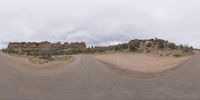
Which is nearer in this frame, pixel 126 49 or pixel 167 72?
pixel 167 72

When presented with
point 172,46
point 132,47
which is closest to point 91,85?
point 132,47

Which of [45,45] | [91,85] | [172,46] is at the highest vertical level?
[45,45]

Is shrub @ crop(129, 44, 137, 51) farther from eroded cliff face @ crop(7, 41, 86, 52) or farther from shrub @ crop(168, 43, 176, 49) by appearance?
eroded cliff face @ crop(7, 41, 86, 52)

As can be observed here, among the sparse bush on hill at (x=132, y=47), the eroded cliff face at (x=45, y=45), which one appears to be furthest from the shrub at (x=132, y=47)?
the eroded cliff face at (x=45, y=45)

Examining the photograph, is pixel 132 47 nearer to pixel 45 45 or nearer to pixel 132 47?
pixel 132 47

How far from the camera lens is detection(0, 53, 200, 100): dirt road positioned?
18.6m

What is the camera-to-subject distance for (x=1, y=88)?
65.2ft

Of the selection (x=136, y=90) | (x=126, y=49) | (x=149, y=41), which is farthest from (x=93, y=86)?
(x=149, y=41)

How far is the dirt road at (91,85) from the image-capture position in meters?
18.6

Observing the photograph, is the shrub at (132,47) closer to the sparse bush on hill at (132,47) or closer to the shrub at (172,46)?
the sparse bush on hill at (132,47)

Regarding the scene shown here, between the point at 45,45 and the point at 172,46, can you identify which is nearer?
the point at 172,46

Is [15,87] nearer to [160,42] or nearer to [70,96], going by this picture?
[70,96]

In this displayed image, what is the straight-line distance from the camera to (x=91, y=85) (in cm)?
2073

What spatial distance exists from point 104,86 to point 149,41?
30609mm
